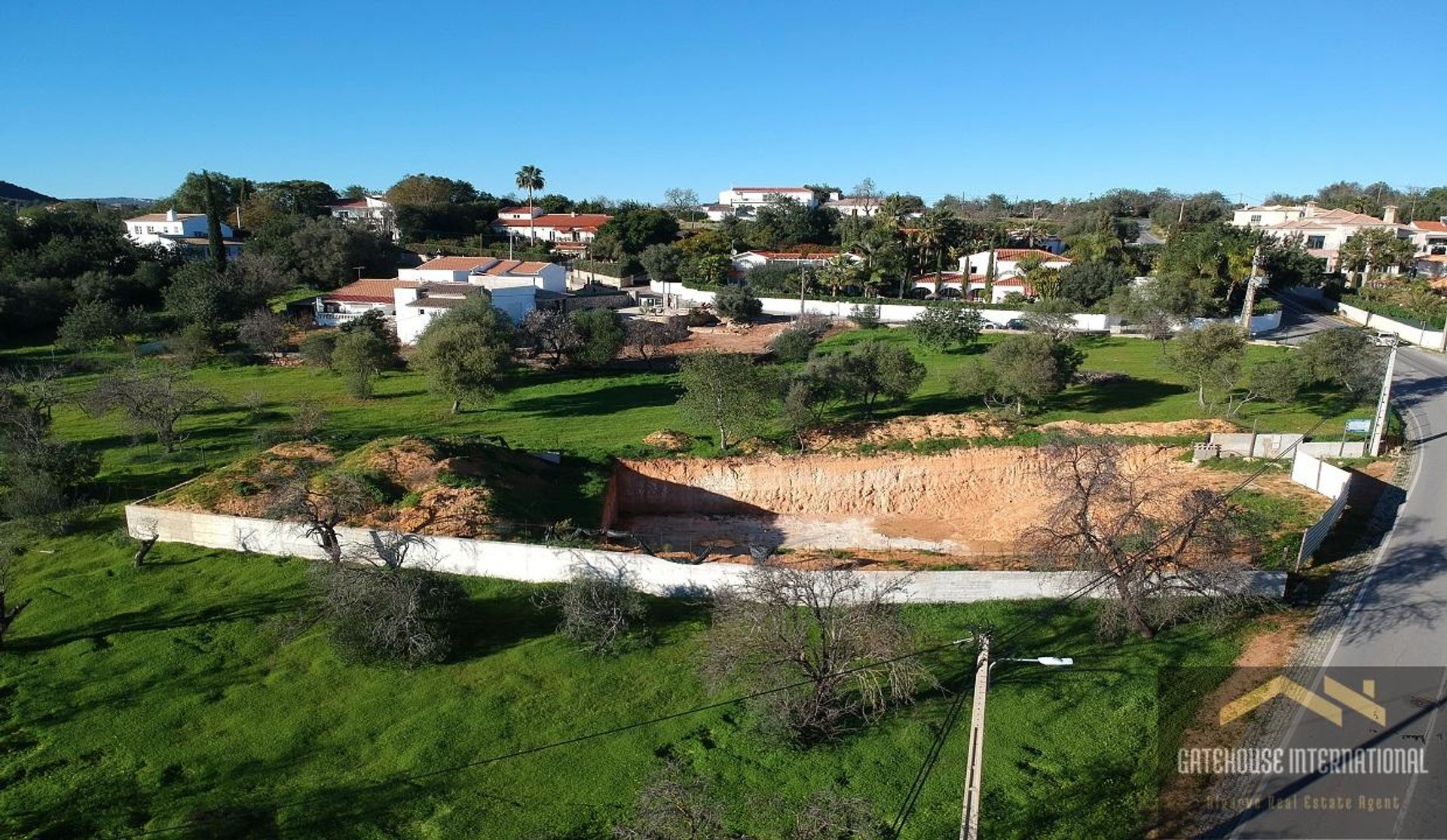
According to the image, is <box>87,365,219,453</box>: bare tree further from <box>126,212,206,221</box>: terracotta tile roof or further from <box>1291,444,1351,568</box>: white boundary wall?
<box>126,212,206,221</box>: terracotta tile roof

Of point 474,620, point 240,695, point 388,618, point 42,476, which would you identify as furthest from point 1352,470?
point 42,476

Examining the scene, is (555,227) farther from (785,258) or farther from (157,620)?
(157,620)

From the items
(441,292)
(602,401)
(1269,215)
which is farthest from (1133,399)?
(1269,215)

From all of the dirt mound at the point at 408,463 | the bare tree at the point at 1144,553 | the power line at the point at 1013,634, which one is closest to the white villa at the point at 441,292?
the dirt mound at the point at 408,463

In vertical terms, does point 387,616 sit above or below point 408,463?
below

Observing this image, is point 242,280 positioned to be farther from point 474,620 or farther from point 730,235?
point 474,620

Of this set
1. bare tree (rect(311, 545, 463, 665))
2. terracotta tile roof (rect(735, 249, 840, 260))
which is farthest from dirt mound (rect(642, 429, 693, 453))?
terracotta tile roof (rect(735, 249, 840, 260))
